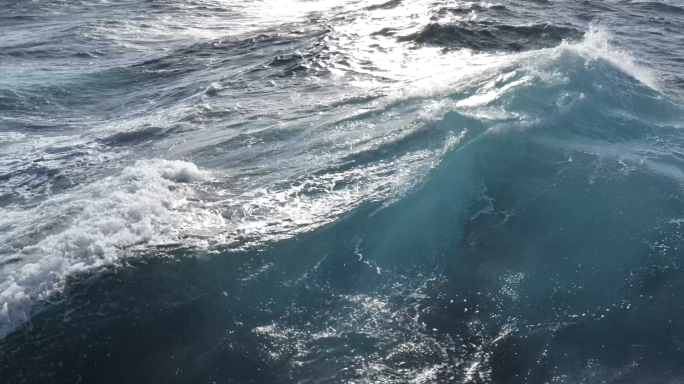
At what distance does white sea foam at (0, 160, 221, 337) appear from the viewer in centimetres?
479

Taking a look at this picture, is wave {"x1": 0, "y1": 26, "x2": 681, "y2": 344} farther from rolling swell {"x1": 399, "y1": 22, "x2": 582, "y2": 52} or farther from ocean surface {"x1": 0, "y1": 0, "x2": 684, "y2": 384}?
rolling swell {"x1": 399, "y1": 22, "x2": 582, "y2": 52}

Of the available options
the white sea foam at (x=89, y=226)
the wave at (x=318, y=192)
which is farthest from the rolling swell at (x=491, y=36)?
the white sea foam at (x=89, y=226)

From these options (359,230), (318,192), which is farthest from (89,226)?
(359,230)

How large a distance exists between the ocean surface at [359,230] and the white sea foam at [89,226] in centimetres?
2

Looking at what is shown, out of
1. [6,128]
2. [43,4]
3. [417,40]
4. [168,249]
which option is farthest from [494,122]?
A: [43,4]

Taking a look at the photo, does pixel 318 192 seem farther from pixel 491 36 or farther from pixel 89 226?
pixel 491 36

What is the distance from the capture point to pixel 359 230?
563 cm

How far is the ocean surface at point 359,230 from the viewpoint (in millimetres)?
4395

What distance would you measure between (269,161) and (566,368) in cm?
416

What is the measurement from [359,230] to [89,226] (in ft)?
8.30

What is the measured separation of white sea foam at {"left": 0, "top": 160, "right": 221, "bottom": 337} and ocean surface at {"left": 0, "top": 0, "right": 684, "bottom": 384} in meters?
0.02

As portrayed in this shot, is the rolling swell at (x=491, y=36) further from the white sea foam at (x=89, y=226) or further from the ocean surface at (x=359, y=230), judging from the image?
the white sea foam at (x=89, y=226)

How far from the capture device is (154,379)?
165 inches

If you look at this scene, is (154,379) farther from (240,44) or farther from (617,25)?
(617,25)
